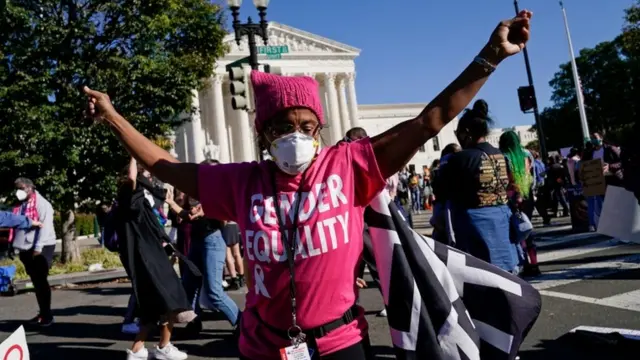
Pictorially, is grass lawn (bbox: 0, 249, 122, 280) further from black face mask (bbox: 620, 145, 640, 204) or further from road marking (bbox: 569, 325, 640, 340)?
black face mask (bbox: 620, 145, 640, 204)

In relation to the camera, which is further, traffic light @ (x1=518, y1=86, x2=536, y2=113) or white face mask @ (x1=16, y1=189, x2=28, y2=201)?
traffic light @ (x1=518, y1=86, x2=536, y2=113)

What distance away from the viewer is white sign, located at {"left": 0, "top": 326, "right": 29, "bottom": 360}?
2318 millimetres

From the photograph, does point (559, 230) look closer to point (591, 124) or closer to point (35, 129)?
point (35, 129)

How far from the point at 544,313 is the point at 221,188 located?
442 centimetres

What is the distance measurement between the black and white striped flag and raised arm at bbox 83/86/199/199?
0.69m

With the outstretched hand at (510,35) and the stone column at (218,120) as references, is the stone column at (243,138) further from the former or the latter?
the outstretched hand at (510,35)

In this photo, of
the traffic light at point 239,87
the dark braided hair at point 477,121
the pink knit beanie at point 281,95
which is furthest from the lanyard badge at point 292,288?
the traffic light at point 239,87

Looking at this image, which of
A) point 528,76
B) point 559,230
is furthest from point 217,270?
point 528,76

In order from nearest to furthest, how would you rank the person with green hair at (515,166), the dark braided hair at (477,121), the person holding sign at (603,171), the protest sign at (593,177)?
the dark braided hair at (477,121)
the person with green hair at (515,166)
the protest sign at (593,177)
the person holding sign at (603,171)

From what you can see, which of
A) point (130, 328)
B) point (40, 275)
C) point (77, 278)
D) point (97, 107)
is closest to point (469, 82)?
point (97, 107)

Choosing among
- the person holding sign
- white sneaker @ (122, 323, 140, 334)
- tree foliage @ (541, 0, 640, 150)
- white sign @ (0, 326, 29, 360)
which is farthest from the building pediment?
white sign @ (0, 326, 29, 360)

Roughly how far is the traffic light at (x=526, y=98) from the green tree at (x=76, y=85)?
33.4ft

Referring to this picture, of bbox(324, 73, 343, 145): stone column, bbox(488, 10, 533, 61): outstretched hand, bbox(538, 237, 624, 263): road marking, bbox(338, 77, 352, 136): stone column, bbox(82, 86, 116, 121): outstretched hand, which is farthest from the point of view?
bbox(338, 77, 352, 136): stone column

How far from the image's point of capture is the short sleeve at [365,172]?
194 cm
